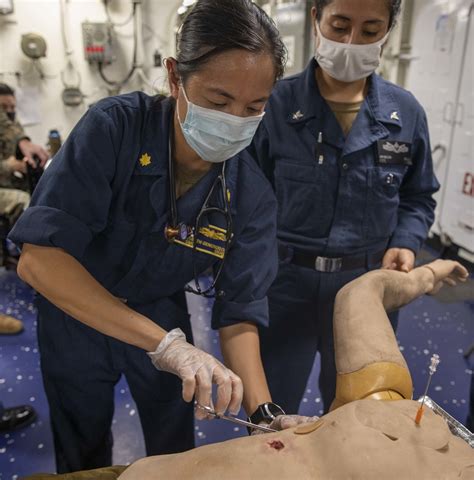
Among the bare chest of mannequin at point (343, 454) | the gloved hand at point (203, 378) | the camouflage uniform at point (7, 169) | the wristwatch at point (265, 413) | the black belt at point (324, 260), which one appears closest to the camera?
the bare chest of mannequin at point (343, 454)

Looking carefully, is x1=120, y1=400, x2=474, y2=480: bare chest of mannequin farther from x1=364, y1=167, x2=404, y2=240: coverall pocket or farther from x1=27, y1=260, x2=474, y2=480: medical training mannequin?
x1=364, y1=167, x2=404, y2=240: coverall pocket

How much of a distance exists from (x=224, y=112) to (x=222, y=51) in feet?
0.45

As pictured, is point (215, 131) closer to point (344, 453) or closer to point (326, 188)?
point (326, 188)

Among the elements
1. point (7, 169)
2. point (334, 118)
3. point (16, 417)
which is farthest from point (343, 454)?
point (7, 169)

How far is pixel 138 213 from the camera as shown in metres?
1.19

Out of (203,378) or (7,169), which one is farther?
(7,169)

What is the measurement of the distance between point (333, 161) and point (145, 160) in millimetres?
636

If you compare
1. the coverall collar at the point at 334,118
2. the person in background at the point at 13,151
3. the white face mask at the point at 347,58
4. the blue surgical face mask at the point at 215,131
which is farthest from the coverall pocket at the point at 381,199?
the person in background at the point at 13,151

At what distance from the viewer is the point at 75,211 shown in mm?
1064

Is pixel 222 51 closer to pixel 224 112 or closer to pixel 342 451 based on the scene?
pixel 224 112

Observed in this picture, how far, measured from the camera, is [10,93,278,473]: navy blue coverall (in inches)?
A: 42.2

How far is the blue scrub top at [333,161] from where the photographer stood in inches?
60.0

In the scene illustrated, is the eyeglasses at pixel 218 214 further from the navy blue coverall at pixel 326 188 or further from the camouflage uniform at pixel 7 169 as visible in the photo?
the camouflage uniform at pixel 7 169

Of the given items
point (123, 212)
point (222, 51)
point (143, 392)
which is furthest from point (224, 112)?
point (143, 392)
